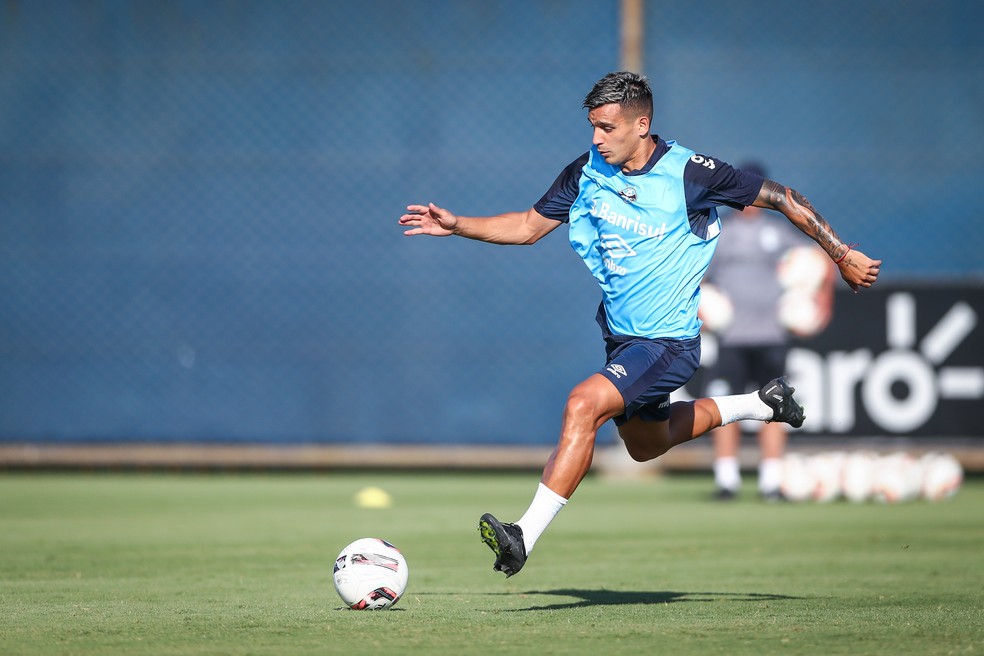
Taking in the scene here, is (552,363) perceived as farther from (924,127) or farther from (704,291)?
(924,127)

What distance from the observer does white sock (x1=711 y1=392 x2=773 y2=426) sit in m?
6.56

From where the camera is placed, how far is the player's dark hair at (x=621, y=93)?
5.91 metres

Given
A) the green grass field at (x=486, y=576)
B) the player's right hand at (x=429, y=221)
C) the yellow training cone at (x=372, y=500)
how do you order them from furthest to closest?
the yellow training cone at (x=372, y=500) → the player's right hand at (x=429, y=221) → the green grass field at (x=486, y=576)

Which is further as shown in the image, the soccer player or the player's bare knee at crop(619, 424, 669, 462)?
the player's bare knee at crop(619, 424, 669, 462)

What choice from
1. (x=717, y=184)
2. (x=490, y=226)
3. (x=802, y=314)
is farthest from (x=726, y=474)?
(x=717, y=184)

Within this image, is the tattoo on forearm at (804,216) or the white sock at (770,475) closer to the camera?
the tattoo on forearm at (804,216)

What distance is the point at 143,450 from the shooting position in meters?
14.1

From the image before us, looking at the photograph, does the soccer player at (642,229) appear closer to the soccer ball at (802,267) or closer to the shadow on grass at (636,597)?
the shadow on grass at (636,597)

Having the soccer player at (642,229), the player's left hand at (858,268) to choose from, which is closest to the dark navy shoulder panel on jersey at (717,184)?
the soccer player at (642,229)

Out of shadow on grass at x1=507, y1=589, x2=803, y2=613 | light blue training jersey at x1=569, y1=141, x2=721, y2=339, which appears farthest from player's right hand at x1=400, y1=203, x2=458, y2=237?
shadow on grass at x1=507, y1=589, x2=803, y2=613

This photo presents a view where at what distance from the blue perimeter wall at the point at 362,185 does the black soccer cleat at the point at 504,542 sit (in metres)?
8.92

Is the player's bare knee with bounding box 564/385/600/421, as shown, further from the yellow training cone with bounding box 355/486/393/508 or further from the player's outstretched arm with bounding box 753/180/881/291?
the yellow training cone with bounding box 355/486/393/508

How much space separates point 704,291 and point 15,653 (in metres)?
8.44

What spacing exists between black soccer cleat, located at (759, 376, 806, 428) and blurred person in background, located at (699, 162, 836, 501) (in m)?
4.62
